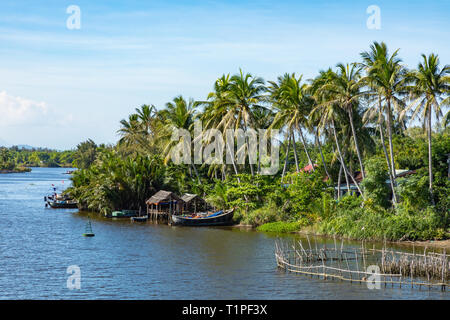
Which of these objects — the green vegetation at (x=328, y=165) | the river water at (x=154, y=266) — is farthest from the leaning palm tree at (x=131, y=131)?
the river water at (x=154, y=266)

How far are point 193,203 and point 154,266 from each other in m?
24.1

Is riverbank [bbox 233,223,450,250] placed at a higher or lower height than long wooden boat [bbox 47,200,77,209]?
lower

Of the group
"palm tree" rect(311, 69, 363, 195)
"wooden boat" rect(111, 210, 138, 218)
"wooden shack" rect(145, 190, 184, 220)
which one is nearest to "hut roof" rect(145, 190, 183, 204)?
"wooden shack" rect(145, 190, 184, 220)

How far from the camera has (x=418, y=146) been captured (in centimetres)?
5225

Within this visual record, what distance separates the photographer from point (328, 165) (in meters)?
54.1

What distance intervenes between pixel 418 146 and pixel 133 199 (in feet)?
96.2

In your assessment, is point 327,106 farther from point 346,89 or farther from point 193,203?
point 193,203

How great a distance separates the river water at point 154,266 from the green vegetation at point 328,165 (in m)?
4.00

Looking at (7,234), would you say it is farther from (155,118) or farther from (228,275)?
(155,118)

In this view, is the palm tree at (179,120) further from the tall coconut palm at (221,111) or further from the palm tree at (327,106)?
the palm tree at (327,106)

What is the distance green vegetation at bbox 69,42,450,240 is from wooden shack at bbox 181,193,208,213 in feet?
5.28

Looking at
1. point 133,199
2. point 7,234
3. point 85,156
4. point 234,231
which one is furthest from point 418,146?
point 85,156

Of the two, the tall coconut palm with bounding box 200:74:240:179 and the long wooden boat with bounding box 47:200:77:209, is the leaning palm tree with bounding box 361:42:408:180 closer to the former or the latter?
the tall coconut palm with bounding box 200:74:240:179

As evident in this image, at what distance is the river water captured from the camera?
2245 cm
